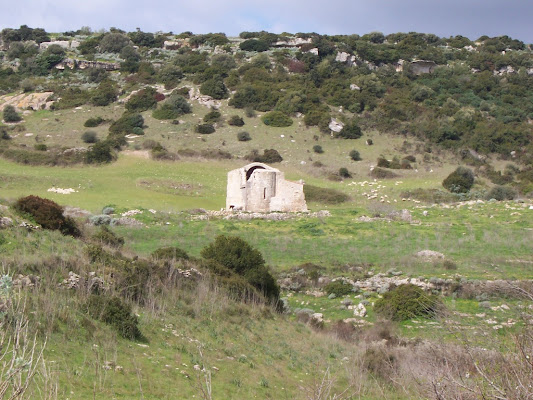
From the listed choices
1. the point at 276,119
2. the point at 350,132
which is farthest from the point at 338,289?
the point at 276,119

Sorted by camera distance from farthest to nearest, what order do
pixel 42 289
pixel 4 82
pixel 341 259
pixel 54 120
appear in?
pixel 4 82
pixel 54 120
pixel 341 259
pixel 42 289

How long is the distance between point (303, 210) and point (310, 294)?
14212mm

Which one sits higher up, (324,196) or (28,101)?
(28,101)

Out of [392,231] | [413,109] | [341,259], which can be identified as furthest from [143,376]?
[413,109]

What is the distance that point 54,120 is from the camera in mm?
54750

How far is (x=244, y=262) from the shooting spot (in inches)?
656

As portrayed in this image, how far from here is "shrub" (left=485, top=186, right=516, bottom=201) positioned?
121 ft

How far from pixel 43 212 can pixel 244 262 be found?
5.99 metres

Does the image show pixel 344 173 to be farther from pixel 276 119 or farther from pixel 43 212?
pixel 43 212

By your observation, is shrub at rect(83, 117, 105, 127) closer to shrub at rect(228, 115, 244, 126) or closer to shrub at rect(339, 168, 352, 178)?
shrub at rect(228, 115, 244, 126)

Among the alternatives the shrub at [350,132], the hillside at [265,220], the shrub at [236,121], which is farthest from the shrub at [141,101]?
the shrub at [350,132]

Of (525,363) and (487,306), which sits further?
(487,306)

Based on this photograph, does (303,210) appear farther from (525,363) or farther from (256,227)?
(525,363)

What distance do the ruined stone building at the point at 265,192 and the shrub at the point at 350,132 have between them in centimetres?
2213
